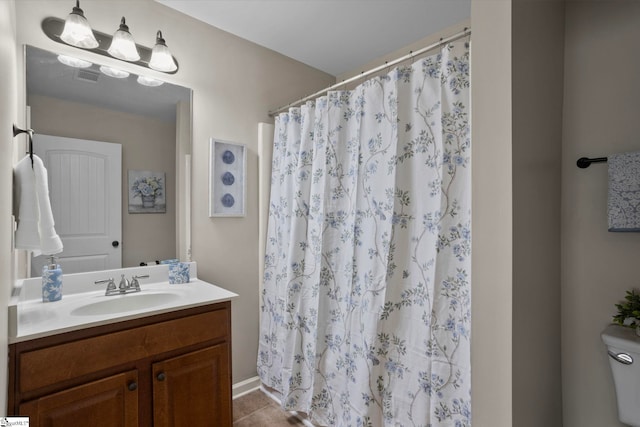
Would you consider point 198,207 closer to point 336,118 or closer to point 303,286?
point 303,286

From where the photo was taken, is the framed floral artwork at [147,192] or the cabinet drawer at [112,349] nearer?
the cabinet drawer at [112,349]

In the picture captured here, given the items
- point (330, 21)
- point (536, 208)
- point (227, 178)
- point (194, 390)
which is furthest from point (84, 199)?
point (536, 208)

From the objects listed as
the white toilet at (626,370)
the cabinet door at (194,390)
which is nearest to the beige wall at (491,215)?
the white toilet at (626,370)

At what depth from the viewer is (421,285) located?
141 cm

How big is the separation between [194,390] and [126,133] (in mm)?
1454

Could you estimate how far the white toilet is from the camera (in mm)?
1193

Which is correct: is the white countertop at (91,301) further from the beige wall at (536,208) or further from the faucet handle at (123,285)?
the beige wall at (536,208)

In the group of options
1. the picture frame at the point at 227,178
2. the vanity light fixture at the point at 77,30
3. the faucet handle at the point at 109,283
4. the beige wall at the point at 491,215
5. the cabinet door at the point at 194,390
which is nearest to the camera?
the beige wall at the point at 491,215

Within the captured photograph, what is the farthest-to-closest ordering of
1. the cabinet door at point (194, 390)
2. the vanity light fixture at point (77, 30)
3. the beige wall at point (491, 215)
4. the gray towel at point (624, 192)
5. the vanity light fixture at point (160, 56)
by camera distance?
the vanity light fixture at point (160, 56)
the vanity light fixture at point (77, 30)
the cabinet door at point (194, 390)
the gray towel at point (624, 192)
the beige wall at point (491, 215)

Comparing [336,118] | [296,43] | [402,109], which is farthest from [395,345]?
[296,43]

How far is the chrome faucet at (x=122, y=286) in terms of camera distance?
1.63m

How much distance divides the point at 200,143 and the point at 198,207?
43 centimetres

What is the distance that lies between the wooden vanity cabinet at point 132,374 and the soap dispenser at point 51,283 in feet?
1.42

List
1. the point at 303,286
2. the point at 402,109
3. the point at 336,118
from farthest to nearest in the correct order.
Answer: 1. the point at 303,286
2. the point at 336,118
3. the point at 402,109
